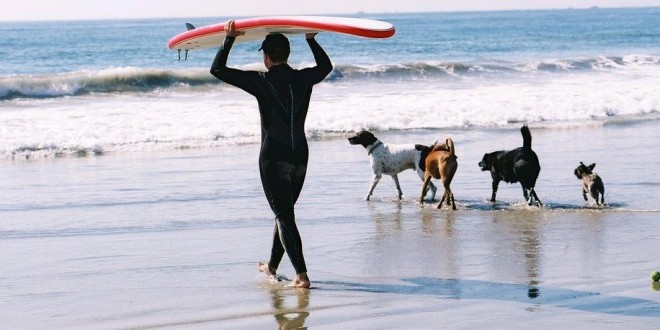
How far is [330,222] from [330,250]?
1.40 meters

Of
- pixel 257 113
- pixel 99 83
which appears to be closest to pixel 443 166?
pixel 257 113

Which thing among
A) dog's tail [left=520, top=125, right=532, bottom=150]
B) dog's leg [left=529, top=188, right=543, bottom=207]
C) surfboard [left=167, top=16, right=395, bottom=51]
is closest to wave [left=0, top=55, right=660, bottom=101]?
dog's tail [left=520, top=125, right=532, bottom=150]

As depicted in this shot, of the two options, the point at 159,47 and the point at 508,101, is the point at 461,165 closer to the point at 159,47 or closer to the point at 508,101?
the point at 508,101

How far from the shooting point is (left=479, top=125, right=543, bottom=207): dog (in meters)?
10.5

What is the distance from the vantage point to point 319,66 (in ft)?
22.6

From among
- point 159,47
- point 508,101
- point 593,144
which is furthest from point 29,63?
point 593,144

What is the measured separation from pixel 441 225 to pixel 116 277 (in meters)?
3.28

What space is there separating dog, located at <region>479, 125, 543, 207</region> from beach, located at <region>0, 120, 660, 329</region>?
0.71 ft

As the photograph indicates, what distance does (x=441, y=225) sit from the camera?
369 inches

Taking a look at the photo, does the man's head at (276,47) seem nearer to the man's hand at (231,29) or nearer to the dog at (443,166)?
the man's hand at (231,29)

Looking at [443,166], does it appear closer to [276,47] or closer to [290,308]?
[276,47]

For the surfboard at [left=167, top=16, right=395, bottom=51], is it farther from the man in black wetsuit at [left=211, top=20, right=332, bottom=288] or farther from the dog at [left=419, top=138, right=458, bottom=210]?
the dog at [left=419, top=138, right=458, bottom=210]

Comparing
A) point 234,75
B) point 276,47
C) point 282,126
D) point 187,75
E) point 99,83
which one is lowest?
point 99,83

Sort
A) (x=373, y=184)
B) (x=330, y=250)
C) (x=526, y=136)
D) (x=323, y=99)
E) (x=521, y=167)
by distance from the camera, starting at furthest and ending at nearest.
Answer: (x=323, y=99)
(x=373, y=184)
(x=521, y=167)
(x=526, y=136)
(x=330, y=250)
